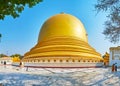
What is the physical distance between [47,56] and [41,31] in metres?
8.75

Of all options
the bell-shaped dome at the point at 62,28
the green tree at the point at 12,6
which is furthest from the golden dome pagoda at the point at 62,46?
the green tree at the point at 12,6

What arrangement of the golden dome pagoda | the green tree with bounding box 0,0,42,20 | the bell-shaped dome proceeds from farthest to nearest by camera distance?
1. the bell-shaped dome
2. the golden dome pagoda
3. the green tree with bounding box 0,0,42,20

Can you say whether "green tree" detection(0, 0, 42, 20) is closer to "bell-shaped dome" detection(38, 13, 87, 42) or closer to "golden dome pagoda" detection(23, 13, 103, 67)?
"golden dome pagoda" detection(23, 13, 103, 67)

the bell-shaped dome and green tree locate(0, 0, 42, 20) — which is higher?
the bell-shaped dome

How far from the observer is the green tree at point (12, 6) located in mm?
9477

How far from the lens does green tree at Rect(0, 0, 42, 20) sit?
9.48m

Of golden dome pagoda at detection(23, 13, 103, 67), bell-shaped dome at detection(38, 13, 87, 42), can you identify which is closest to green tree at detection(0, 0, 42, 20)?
golden dome pagoda at detection(23, 13, 103, 67)

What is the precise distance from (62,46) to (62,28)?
16.5ft

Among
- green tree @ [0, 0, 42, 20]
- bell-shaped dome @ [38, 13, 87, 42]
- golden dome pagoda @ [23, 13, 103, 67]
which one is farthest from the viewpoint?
bell-shaped dome @ [38, 13, 87, 42]

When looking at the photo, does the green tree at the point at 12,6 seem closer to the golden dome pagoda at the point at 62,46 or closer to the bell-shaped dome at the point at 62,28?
the golden dome pagoda at the point at 62,46

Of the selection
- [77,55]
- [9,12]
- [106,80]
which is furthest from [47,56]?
[9,12]

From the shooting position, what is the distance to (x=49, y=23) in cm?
4359

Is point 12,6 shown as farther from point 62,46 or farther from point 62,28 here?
point 62,28

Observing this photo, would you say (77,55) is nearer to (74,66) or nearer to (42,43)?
(74,66)
